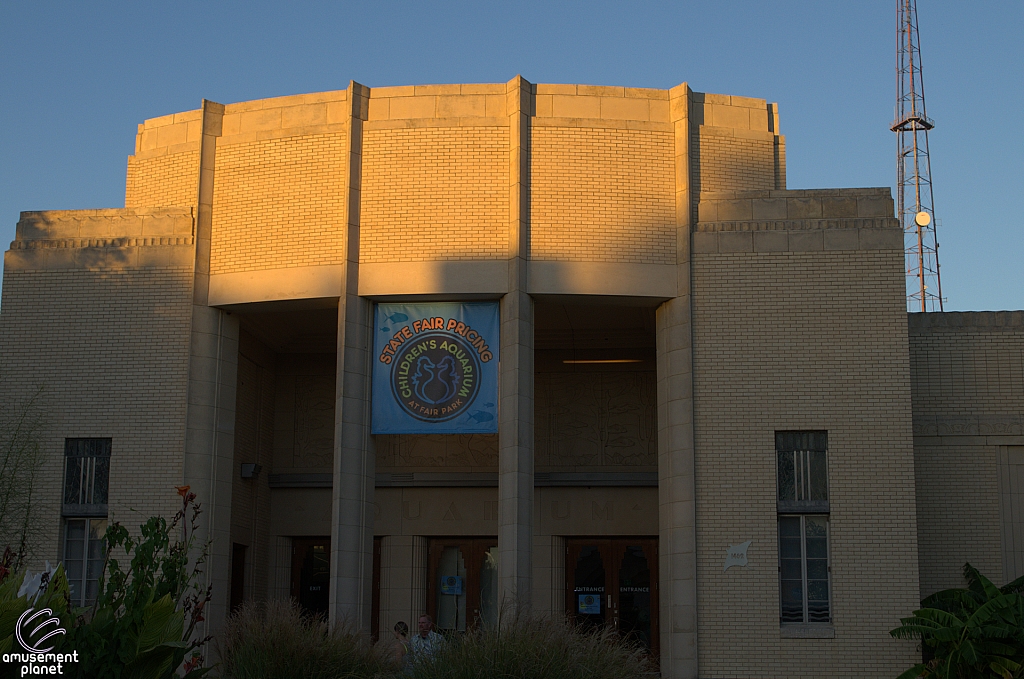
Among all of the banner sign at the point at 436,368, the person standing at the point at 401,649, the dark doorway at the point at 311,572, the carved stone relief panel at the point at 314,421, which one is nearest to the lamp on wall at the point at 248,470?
the carved stone relief panel at the point at 314,421

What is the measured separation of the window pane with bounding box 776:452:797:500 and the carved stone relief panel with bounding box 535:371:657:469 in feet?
15.5

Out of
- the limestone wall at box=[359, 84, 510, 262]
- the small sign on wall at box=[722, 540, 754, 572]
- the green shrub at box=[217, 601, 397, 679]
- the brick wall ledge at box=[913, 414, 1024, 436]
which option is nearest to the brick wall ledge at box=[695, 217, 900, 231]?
the limestone wall at box=[359, 84, 510, 262]

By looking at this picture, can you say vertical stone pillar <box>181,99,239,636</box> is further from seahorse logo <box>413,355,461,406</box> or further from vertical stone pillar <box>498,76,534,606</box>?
vertical stone pillar <box>498,76,534,606</box>

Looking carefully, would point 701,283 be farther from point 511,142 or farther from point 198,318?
point 198,318

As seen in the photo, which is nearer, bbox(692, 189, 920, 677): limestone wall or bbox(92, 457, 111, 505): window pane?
bbox(692, 189, 920, 677): limestone wall

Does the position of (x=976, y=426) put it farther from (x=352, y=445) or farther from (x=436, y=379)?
(x=352, y=445)

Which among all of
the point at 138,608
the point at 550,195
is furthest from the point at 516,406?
the point at 138,608

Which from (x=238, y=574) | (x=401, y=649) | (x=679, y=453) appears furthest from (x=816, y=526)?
(x=238, y=574)

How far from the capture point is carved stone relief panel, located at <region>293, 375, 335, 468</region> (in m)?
25.1

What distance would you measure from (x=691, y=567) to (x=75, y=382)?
11284 millimetres

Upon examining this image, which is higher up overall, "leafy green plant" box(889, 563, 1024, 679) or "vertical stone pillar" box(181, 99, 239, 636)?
"vertical stone pillar" box(181, 99, 239, 636)

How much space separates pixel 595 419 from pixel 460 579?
432cm

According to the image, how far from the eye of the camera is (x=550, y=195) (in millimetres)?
20547

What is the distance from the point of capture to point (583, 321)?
76.0 ft
